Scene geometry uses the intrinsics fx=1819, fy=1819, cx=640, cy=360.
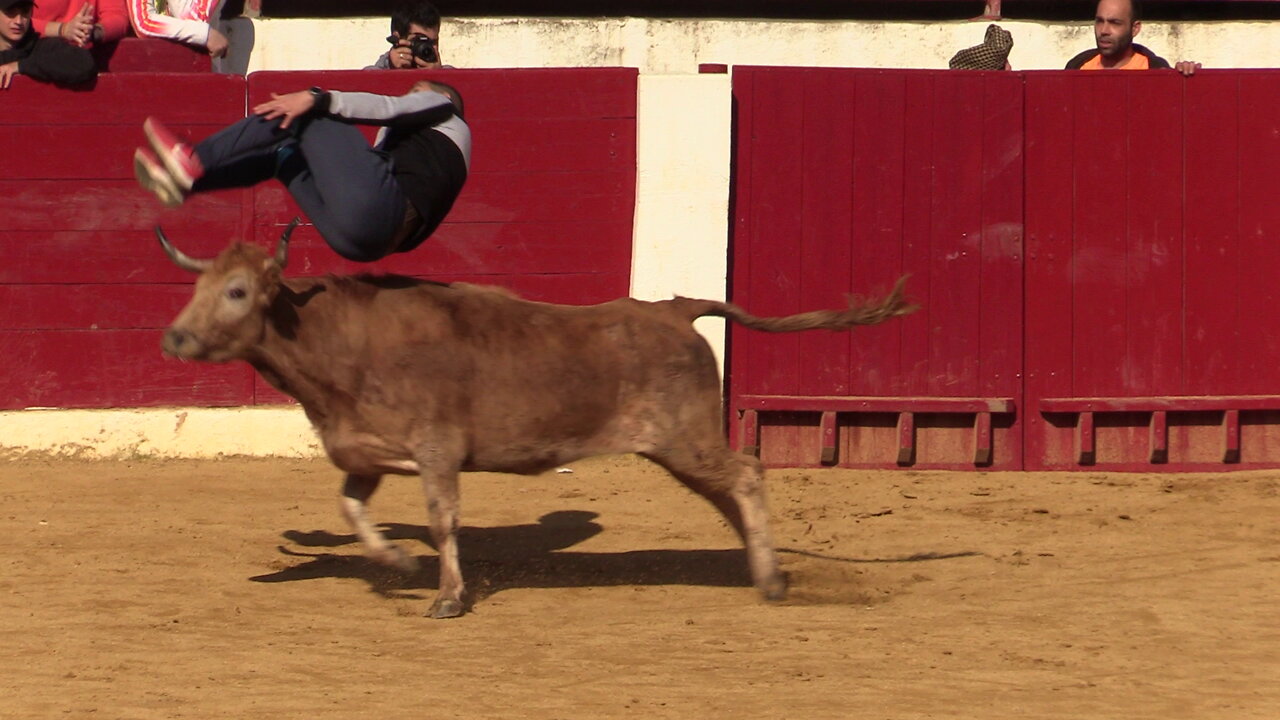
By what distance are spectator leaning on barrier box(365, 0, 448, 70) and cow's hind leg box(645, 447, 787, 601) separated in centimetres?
334

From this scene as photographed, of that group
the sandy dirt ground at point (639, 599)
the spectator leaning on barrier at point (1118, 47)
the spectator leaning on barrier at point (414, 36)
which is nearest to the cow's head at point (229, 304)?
the sandy dirt ground at point (639, 599)

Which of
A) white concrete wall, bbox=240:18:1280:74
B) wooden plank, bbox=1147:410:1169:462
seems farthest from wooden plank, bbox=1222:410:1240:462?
white concrete wall, bbox=240:18:1280:74

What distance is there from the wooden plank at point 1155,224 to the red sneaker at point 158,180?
5.03 m

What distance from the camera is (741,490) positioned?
5895 mm

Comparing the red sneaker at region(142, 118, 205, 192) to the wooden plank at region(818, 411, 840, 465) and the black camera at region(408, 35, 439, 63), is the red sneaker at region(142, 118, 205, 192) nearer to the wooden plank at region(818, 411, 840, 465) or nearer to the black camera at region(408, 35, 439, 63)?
the black camera at region(408, 35, 439, 63)

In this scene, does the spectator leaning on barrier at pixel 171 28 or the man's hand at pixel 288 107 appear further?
the spectator leaning on barrier at pixel 171 28

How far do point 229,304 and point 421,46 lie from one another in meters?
3.41

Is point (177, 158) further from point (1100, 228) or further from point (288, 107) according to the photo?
point (1100, 228)

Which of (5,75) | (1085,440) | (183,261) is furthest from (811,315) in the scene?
(5,75)

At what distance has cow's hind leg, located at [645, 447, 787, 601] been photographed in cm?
582

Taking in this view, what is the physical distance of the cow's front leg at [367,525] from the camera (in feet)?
18.7

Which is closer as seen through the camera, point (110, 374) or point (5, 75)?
point (5, 75)

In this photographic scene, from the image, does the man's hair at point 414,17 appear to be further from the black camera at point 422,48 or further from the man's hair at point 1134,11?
the man's hair at point 1134,11

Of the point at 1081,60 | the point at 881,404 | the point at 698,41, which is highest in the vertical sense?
the point at 698,41
